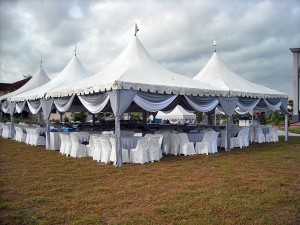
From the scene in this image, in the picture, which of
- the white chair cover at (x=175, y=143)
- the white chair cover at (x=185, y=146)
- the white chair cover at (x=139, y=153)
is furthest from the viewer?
the white chair cover at (x=175, y=143)

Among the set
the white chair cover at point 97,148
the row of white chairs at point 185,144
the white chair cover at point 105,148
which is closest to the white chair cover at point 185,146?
the row of white chairs at point 185,144

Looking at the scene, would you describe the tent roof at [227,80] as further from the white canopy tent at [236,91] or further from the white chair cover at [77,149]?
the white chair cover at [77,149]

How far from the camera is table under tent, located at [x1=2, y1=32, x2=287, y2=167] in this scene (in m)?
8.15

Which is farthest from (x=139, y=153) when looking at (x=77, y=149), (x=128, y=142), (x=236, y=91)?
(x=236, y=91)

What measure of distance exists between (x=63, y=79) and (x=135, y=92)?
6.80 meters

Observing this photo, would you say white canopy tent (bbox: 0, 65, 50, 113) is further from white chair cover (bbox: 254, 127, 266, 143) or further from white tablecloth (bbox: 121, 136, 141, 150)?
white chair cover (bbox: 254, 127, 266, 143)

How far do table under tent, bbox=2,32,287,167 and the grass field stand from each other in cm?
162

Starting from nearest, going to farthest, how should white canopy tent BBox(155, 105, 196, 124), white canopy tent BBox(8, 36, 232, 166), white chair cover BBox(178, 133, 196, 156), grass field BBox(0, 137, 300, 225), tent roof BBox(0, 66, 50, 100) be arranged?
grass field BBox(0, 137, 300, 225) < white canopy tent BBox(8, 36, 232, 166) < white chair cover BBox(178, 133, 196, 156) < tent roof BBox(0, 66, 50, 100) < white canopy tent BBox(155, 105, 196, 124)

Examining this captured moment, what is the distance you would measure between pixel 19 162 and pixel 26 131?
21.0 feet

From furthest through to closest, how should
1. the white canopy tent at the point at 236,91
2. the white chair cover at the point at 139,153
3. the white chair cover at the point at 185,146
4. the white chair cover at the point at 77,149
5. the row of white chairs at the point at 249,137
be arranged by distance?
1. the row of white chairs at the point at 249,137
2. the white canopy tent at the point at 236,91
3. the white chair cover at the point at 185,146
4. the white chair cover at the point at 77,149
5. the white chair cover at the point at 139,153

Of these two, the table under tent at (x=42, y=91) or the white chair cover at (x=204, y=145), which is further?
the table under tent at (x=42, y=91)

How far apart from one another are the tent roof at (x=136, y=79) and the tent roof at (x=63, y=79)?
5.29ft

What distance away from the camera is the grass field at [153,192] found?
4.23m

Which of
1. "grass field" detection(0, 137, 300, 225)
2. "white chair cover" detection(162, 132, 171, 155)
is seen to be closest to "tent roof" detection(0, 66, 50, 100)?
"grass field" detection(0, 137, 300, 225)
